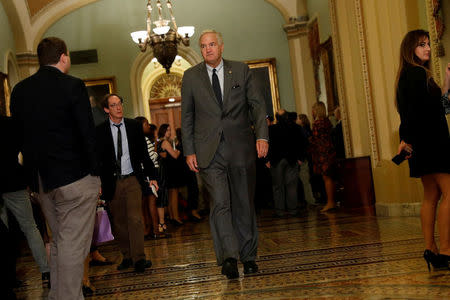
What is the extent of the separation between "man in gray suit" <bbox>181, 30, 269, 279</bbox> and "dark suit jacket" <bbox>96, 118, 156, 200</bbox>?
3.36 ft

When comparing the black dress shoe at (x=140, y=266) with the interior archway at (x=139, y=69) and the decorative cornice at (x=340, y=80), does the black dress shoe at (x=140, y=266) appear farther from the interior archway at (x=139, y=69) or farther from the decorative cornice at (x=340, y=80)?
the interior archway at (x=139, y=69)

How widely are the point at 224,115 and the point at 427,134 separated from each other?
52.4 inches

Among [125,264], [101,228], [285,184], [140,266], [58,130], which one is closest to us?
[58,130]

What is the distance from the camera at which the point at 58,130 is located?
10.5ft

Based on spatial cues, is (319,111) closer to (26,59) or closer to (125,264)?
(125,264)

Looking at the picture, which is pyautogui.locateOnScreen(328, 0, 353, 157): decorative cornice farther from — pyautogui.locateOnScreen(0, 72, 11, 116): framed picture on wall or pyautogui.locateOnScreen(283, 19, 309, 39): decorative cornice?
pyautogui.locateOnScreen(0, 72, 11, 116): framed picture on wall

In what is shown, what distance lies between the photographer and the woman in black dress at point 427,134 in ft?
12.0

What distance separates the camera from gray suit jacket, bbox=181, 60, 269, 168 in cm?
425

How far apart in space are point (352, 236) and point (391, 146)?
1796 millimetres

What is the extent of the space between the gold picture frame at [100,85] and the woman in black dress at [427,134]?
10.8 metres

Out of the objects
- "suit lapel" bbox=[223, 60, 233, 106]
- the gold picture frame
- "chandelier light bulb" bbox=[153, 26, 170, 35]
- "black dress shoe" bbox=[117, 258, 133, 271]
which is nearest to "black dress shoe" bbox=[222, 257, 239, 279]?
"suit lapel" bbox=[223, 60, 233, 106]

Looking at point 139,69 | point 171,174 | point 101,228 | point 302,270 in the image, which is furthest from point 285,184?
point 139,69

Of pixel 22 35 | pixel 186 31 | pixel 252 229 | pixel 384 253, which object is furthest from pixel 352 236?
pixel 22 35

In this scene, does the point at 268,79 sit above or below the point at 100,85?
below
